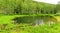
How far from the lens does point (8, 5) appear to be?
72.7 m

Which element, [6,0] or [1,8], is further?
[6,0]

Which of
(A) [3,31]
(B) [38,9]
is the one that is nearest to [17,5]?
(B) [38,9]

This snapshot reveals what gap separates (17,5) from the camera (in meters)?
74.1

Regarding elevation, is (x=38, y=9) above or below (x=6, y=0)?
below

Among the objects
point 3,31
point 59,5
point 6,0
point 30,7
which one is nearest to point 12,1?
point 6,0

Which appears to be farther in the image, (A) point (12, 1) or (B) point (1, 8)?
(A) point (12, 1)

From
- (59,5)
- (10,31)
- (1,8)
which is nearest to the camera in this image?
(10,31)

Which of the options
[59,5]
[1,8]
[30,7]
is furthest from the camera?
[59,5]

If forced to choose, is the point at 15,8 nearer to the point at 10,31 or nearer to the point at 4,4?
the point at 4,4

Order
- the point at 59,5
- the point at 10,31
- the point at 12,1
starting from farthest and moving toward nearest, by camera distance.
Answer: the point at 59,5 → the point at 12,1 → the point at 10,31

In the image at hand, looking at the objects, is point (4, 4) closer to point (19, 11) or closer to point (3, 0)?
point (3, 0)

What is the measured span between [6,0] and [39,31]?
179 feet

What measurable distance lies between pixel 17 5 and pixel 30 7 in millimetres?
9558

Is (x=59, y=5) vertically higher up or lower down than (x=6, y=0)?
lower down
